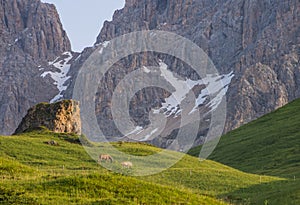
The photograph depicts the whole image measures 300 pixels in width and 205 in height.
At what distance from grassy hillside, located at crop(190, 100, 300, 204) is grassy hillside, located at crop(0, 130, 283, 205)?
8.24 m

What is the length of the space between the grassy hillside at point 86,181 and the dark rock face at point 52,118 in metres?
10.6

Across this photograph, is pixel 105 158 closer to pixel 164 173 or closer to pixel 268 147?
pixel 164 173

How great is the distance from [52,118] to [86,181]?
193 ft

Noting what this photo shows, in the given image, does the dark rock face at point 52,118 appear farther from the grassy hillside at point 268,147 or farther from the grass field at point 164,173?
the grassy hillside at point 268,147

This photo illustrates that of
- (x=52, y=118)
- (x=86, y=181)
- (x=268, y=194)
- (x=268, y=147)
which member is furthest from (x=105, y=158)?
(x=268, y=147)

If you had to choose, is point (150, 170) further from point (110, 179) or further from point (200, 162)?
point (110, 179)

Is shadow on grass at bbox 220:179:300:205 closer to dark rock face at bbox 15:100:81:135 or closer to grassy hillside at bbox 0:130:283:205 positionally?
grassy hillside at bbox 0:130:283:205

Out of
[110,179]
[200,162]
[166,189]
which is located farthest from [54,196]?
[200,162]

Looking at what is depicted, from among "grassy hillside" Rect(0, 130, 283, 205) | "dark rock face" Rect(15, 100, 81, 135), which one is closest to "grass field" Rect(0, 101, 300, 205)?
"grassy hillside" Rect(0, 130, 283, 205)

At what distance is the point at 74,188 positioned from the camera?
110 ft

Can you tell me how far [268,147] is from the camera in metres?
108

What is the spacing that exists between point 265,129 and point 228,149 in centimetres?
1143

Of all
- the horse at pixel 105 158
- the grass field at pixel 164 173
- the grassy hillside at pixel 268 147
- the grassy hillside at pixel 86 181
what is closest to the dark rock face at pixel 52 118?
the grass field at pixel 164 173

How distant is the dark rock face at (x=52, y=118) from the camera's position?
91.9 metres
